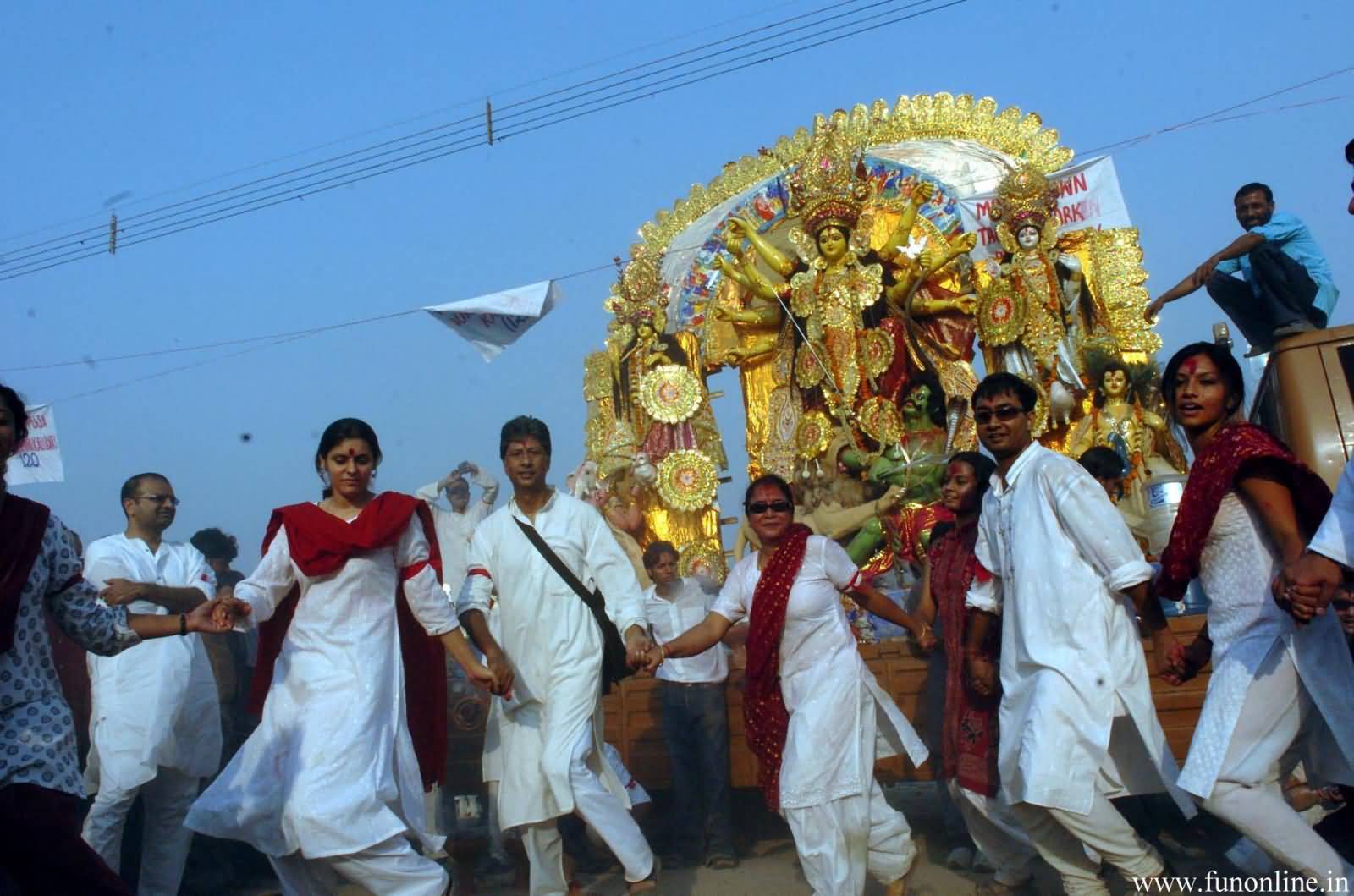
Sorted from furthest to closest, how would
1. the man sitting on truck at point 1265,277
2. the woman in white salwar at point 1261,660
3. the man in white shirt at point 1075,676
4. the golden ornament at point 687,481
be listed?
1. the golden ornament at point 687,481
2. the man sitting on truck at point 1265,277
3. the man in white shirt at point 1075,676
4. the woman in white salwar at point 1261,660

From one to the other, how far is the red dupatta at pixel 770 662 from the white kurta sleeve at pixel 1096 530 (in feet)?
3.65

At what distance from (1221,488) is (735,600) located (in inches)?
78.5

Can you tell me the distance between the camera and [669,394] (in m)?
12.5

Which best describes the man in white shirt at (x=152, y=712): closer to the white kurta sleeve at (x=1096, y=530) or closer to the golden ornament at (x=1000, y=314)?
the white kurta sleeve at (x=1096, y=530)

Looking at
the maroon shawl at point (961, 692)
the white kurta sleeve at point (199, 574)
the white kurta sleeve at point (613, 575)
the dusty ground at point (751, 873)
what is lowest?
the dusty ground at point (751, 873)

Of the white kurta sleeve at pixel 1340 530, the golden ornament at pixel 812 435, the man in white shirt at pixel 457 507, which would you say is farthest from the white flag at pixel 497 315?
the white kurta sleeve at pixel 1340 530

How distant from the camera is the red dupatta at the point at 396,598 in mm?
4363

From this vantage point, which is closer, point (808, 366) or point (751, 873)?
point (751, 873)

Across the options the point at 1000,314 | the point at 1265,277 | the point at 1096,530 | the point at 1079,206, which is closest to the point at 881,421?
the point at 1000,314

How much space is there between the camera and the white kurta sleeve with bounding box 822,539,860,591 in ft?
16.4

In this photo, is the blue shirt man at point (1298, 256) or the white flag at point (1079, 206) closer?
the blue shirt man at point (1298, 256)

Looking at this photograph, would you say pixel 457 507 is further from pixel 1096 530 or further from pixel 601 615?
pixel 1096 530

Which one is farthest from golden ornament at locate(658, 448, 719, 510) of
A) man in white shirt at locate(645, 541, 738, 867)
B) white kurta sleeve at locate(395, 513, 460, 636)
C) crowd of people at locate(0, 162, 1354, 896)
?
white kurta sleeve at locate(395, 513, 460, 636)

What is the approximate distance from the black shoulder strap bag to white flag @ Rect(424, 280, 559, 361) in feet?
20.8
